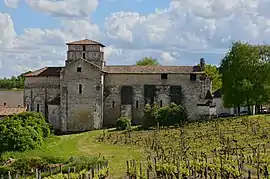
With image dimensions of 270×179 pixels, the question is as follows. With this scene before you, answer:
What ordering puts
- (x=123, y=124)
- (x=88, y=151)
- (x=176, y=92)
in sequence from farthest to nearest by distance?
(x=176, y=92), (x=123, y=124), (x=88, y=151)

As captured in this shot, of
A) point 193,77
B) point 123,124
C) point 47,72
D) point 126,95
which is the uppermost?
point 47,72

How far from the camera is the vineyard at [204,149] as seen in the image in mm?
30750

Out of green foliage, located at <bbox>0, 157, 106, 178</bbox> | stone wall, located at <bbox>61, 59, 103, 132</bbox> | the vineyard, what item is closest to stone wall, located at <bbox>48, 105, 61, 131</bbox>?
stone wall, located at <bbox>61, 59, 103, 132</bbox>

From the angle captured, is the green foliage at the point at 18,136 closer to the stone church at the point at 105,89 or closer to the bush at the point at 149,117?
the bush at the point at 149,117

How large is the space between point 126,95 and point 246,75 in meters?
16.3

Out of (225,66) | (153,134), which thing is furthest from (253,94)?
(153,134)

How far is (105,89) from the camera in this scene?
243ft

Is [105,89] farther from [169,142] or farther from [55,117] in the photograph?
[169,142]

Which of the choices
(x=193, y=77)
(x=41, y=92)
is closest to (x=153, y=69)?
(x=193, y=77)

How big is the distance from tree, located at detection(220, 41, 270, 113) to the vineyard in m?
6.30

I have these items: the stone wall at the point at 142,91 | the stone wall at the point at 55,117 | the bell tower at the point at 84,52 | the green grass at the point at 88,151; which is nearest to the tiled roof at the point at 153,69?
the stone wall at the point at 142,91

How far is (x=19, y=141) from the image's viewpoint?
48.7m

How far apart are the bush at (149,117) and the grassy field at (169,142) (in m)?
3.80

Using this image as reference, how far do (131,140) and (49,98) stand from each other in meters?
22.7
